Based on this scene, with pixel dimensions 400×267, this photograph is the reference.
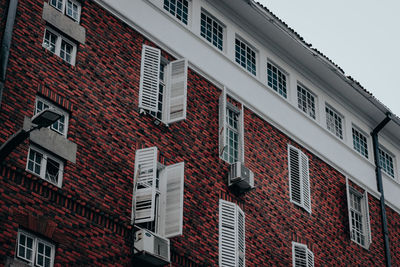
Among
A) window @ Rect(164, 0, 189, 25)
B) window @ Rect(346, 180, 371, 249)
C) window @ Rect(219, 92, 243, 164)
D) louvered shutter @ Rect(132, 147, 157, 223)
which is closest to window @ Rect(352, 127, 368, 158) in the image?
window @ Rect(346, 180, 371, 249)

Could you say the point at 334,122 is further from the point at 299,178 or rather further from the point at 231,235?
the point at 231,235

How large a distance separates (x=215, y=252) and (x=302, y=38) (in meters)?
9.83

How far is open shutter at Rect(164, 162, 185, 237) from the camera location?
2189 cm

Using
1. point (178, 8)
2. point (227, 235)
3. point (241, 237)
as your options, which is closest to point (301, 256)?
point (241, 237)

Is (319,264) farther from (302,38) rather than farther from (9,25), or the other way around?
(9,25)

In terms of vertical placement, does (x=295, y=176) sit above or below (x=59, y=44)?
below

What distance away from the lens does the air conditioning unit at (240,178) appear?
25.2m

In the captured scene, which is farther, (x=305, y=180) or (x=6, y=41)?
(x=305, y=180)

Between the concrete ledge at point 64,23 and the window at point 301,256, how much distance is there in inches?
379

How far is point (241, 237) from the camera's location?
24.8 metres

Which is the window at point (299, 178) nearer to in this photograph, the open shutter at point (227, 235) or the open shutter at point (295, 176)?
the open shutter at point (295, 176)

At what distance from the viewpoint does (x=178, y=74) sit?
82.3 feet

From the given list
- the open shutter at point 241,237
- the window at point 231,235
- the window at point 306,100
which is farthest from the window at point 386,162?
the window at point 231,235

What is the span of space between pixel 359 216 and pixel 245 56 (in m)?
7.47
